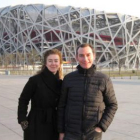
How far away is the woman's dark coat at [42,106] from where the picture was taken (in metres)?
3.41

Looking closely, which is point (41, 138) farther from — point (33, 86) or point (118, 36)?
point (118, 36)

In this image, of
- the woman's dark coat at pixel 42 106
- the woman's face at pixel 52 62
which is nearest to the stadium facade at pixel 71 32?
the woman's face at pixel 52 62

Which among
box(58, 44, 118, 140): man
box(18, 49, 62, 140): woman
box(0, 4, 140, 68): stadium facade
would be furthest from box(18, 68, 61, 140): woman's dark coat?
box(0, 4, 140, 68): stadium facade

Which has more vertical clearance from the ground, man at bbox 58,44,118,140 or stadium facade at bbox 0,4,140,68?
stadium facade at bbox 0,4,140,68

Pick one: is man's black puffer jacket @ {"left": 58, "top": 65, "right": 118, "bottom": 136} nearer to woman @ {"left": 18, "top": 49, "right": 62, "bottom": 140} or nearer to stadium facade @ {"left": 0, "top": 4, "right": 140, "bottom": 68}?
woman @ {"left": 18, "top": 49, "right": 62, "bottom": 140}

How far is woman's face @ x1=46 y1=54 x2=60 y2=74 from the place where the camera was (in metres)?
3.54

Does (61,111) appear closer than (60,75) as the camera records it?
Yes

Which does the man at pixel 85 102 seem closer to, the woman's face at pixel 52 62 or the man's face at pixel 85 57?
the man's face at pixel 85 57

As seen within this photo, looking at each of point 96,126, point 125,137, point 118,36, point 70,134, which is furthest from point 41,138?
point 118,36

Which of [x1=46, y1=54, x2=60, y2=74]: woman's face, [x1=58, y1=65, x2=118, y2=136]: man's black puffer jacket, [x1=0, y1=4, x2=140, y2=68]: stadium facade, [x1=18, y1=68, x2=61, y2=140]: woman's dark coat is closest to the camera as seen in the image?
[x1=58, y1=65, x2=118, y2=136]: man's black puffer jacket

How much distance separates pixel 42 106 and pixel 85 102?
A: 64cm

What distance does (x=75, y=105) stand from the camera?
310 cm

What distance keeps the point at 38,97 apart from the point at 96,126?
2.71ft

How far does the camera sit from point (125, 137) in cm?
556
